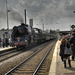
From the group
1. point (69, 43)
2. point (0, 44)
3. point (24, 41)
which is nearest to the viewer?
point (69, 43)

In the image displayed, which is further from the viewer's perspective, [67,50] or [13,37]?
[13,37]

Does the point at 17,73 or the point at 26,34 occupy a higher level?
the point at 26,34

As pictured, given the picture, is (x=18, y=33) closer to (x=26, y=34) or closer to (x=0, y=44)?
(x=26, y=34)

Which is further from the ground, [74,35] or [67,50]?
[74,35]

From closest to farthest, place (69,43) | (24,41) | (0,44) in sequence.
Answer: (69,43)
(24,41)
(0,44)

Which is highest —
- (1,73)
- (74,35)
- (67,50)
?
(74,35)

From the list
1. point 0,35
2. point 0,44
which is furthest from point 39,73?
point 0,35

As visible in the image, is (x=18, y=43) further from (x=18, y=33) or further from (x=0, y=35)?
(x=0, y=35)

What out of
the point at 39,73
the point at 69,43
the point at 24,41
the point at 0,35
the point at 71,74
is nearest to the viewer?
the point at 71,74

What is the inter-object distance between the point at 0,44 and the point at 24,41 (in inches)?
288

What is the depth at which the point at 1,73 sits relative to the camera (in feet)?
26.6

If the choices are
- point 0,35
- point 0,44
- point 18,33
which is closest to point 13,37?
point 18,33

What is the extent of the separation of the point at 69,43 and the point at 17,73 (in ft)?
9.89

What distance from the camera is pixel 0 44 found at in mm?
26016
